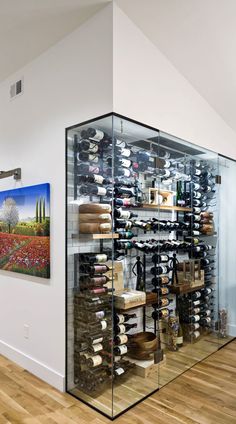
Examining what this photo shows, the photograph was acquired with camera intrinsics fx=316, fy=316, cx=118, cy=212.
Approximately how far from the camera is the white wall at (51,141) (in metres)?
2.48

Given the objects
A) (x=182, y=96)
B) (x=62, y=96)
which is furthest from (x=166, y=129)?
(x=62, y=96)

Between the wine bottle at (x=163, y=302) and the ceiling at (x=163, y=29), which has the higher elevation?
the ceiling at (x=163, y=29)

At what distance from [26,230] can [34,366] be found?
1.26 meters

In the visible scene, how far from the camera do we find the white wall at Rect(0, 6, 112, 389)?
8.13 ft

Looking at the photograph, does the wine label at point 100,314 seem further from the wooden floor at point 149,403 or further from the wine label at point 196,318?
the wine label at point 196,318

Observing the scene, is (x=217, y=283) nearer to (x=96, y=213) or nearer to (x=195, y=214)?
(x=195, y=214)

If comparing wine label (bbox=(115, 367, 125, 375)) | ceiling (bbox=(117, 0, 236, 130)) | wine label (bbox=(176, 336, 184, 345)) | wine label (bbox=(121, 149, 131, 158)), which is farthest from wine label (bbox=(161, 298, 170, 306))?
ceiling (bbox=(117, 0, 236, 130))

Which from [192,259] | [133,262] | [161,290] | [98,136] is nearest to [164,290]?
[161,290]

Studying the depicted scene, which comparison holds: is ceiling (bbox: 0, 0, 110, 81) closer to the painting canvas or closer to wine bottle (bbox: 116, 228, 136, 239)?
the painting canvas

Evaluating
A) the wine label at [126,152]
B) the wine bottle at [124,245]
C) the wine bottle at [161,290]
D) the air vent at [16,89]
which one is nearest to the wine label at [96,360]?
the wine bottle at [161,290]

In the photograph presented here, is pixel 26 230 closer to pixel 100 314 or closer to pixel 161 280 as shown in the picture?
pixel 100 314

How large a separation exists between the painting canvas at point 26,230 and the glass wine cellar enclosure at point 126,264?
31 centimetres

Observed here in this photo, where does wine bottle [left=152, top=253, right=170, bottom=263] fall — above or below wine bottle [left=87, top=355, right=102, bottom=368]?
above

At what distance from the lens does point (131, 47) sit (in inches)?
99.3
